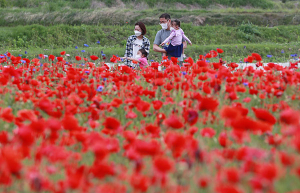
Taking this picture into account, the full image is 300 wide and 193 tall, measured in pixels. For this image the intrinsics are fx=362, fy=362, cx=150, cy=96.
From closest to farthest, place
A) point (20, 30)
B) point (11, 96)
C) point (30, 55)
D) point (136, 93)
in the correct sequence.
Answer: point (136, 93), point (11, 96), point (30, 55), point (20, 30)

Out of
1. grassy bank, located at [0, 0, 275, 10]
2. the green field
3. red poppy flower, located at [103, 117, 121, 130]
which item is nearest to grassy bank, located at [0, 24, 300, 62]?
the green field

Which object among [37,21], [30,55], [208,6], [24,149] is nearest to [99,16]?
[37,21]

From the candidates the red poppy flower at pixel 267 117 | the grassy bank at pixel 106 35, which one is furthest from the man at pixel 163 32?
the grassy bank at pixel 106 35

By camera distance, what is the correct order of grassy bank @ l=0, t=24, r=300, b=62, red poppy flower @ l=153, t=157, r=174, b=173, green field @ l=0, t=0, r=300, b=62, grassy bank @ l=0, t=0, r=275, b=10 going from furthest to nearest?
grassy bank @ l=0, t=0, r=275, b=10 → green field @ l=0, t=0, r=300, b=62 → grassy bank @ l=0, t=24, r=300, b=62 → red poppy flower @ l=153, t=157, r=174, b=173

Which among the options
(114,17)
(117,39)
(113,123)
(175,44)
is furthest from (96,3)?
(113,123)

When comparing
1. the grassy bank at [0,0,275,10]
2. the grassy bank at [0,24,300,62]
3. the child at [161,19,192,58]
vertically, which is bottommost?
the grassy bank at [0,24,300,62]

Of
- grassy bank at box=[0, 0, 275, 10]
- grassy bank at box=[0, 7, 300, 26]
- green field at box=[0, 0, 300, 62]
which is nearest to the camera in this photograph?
green field at box=[0, 0, 300, 62]

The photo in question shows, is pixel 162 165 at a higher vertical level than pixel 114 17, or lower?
higher

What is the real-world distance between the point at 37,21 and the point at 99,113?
16619 mm

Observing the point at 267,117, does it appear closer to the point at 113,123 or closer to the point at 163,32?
the point at 113,123

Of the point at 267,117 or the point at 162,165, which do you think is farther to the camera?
the point at 267,117

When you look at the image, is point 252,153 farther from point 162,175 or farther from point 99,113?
point 99,113

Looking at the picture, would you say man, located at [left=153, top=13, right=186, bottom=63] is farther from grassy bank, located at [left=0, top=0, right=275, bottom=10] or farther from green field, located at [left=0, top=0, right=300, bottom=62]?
grassy bank, located at [left=0, top=0, right=275, bottom=10]

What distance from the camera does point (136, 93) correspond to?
295 centimetres
